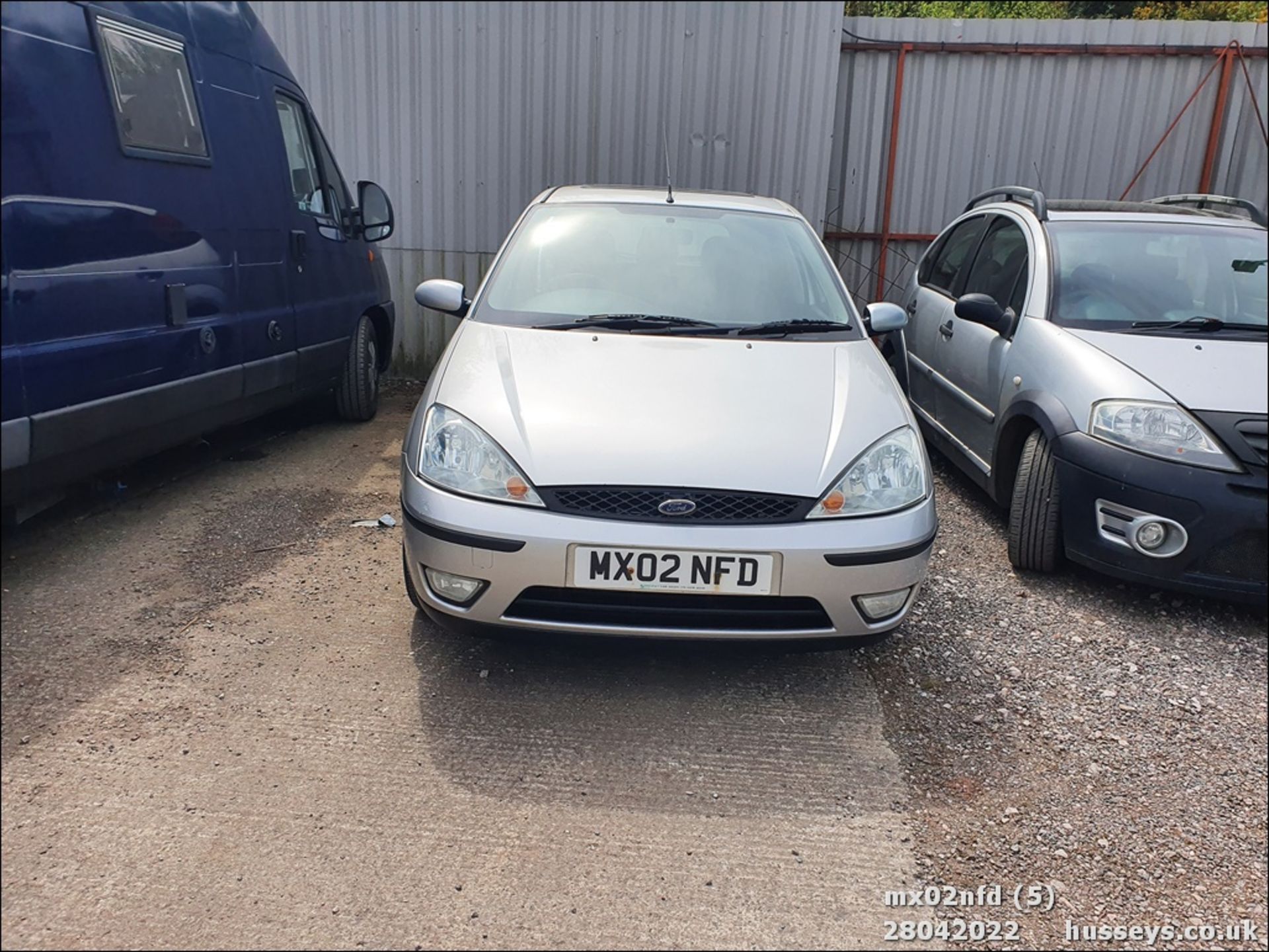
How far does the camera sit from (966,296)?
4121 mm

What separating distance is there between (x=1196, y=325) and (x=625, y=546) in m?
2.38

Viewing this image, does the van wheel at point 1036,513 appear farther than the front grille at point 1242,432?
Yes

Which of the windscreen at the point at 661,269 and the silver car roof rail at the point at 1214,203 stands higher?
the silver car roof rail at the point at 1214,203

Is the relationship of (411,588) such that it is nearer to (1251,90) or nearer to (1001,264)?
(1001,264)

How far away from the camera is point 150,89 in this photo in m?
2.41

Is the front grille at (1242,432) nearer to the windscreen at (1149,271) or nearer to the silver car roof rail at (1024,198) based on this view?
the windscreen at (1149,271)

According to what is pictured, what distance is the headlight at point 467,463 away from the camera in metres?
2.46

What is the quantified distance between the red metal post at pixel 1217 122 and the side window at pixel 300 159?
6.27m

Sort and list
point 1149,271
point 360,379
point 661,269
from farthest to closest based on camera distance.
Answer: point 360,379, point 1149,271, point 661,269

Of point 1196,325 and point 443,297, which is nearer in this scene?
point 1196,325

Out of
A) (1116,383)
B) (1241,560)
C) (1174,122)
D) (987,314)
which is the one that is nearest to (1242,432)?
(1241,560)

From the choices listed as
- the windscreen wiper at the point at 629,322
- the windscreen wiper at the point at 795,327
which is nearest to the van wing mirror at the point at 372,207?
the windscreen wiper at the point at 629,322

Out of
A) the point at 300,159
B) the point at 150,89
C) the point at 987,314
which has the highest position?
the point at 150,89

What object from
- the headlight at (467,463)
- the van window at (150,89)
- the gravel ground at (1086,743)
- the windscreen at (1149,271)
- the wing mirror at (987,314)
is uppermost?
the van window at (150,89)
